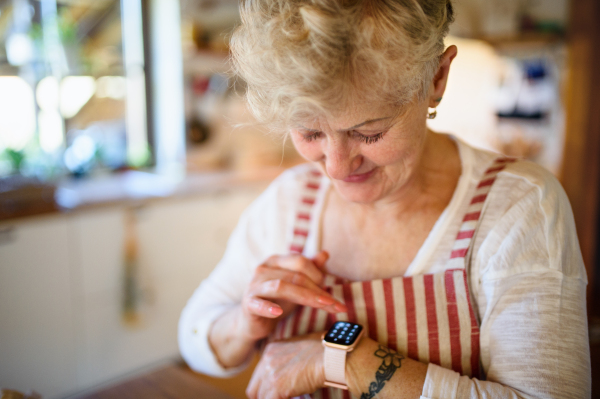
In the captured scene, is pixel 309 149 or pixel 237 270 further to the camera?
pixel 237 270

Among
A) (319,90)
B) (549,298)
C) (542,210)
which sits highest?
(319,90)

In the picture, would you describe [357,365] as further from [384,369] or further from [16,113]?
[16,113]

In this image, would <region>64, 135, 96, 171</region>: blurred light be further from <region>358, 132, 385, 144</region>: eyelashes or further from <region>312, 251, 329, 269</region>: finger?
<region>358, 132, 385, 144</region>: eyelashes

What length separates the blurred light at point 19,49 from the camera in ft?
9.41

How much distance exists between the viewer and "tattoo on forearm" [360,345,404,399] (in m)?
0.85

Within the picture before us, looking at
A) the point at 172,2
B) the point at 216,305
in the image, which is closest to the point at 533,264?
the point at 216,305

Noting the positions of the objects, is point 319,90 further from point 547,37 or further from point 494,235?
point 547,37

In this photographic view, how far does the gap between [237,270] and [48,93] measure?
8.37 ft

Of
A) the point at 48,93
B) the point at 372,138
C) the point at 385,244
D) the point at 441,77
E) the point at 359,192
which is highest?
the point at 48,93

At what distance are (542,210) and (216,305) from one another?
0.76 meters

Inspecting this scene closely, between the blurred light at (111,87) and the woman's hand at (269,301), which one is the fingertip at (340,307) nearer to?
the woman's hand at (269,301)

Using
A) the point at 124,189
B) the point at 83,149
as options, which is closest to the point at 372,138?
the point at 124,189

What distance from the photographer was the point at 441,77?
874 mm

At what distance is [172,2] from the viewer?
11.1 ft
